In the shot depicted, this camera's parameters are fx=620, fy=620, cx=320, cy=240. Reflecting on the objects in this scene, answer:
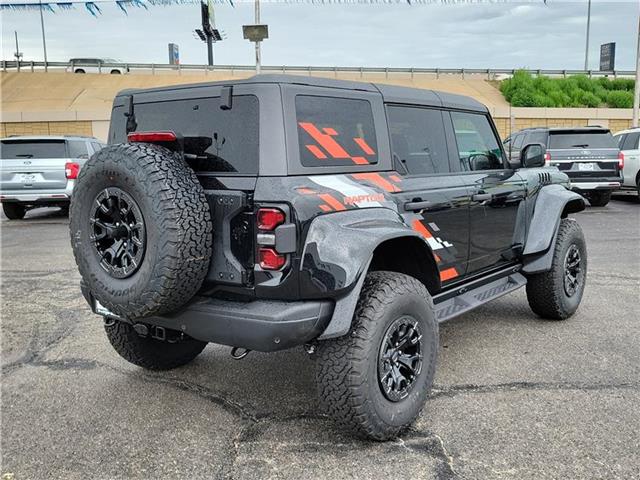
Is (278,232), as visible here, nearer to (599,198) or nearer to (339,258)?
(339,258)

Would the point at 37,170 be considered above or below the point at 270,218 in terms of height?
below

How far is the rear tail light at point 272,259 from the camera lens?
2912mm

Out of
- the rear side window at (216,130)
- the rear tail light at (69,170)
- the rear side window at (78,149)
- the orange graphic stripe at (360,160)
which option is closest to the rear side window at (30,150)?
the rear side window at (78,149)

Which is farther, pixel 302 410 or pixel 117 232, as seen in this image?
pixel 302 410

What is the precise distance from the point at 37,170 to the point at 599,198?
11.6 metres

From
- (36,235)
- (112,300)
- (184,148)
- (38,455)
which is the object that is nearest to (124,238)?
(112,300)

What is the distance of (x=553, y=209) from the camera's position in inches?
202

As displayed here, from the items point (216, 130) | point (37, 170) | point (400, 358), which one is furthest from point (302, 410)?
point (37, 170)

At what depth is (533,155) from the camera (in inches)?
194

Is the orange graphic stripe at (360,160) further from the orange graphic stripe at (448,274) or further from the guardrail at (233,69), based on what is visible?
the guardrail at (233,69)

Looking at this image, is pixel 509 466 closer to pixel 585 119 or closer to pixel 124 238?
pixel 124 238

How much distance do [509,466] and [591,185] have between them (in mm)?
10917

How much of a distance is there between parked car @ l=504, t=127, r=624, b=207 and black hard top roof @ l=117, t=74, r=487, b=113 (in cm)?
847

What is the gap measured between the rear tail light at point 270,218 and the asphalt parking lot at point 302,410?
113 centimetres
